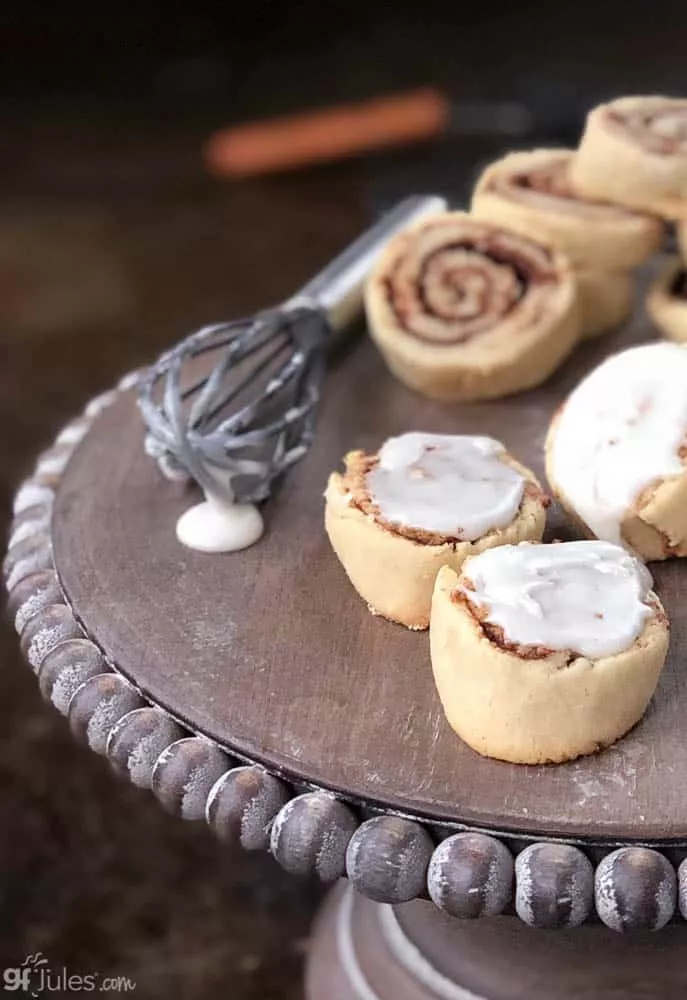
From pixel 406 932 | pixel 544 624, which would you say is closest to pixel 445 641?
pixel 544 624

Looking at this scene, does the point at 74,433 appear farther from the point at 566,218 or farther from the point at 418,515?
the point at 566,218

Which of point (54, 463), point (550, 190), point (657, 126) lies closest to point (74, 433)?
point (54, 463)

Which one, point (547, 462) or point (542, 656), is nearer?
point (542, 656)

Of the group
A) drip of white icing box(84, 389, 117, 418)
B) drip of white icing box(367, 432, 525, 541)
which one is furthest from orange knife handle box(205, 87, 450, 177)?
drip of white icing box(367, 432, 525, 541)

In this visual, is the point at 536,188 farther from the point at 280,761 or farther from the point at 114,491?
the point at 280,761

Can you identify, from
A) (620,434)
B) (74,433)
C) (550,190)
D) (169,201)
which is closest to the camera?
(620,434)

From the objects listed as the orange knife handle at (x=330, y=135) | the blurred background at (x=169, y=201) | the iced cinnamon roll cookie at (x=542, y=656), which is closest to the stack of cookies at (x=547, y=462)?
the iced cinnamon roll cookie at (x=542, y=656)

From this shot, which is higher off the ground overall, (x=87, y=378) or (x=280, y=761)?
(x=280, y=761)

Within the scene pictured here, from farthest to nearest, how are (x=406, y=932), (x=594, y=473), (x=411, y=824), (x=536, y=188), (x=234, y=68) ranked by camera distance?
(x=234, y=68)
(x=536, y=188)
(x=406, y=932)
(x=594, y=473)
(x=411, y=824)

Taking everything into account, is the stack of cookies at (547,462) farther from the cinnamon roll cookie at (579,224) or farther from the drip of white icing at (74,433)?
the drip of white icing at (74,433)
